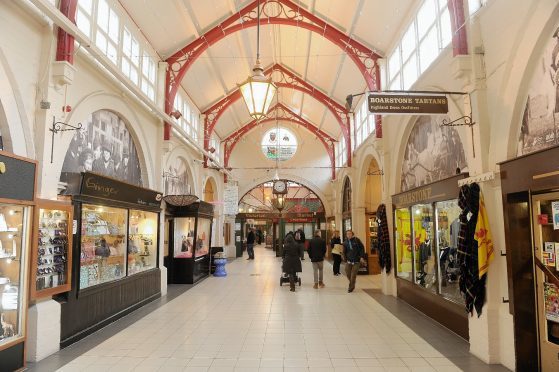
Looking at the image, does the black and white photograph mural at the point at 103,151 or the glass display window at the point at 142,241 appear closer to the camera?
the black and white photograph mural at the point at 103,151

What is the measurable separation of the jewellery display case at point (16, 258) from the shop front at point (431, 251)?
218 inches

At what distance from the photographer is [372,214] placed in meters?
13.5

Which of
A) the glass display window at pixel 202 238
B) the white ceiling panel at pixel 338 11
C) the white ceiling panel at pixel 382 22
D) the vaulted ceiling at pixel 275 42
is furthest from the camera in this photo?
the glass display window at pixel 202 238

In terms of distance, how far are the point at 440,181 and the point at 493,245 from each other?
5.54 ft

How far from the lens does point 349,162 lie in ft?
47.5

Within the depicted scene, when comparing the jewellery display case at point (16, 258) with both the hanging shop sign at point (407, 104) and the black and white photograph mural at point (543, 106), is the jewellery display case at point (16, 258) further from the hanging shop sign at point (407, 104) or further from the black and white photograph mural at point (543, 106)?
the black and white photograph mural at point (543, 106)

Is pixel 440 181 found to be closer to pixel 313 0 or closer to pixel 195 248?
pixel 313 0

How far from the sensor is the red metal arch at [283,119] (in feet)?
63.7

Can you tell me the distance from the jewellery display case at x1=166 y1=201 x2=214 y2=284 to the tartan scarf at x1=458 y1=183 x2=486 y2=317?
7859mm

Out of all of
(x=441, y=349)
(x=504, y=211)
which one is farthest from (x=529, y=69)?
(x=441, y=349)

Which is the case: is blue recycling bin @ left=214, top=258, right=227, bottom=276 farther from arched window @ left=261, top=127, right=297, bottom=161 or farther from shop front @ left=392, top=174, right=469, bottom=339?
arched window @ left=261, top=127, right=297, bottom=161

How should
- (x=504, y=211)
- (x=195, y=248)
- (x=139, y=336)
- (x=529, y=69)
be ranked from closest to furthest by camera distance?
1. (x=529, y=69)
2. (x=504, y=211)
3. (x=139, y=336)
4. (x=195, y=248)

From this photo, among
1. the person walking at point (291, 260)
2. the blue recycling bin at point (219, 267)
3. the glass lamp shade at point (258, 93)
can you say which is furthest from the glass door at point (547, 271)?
the blue recycling bin at point (219, 267)

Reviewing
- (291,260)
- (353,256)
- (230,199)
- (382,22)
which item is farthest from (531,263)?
(230,199)
